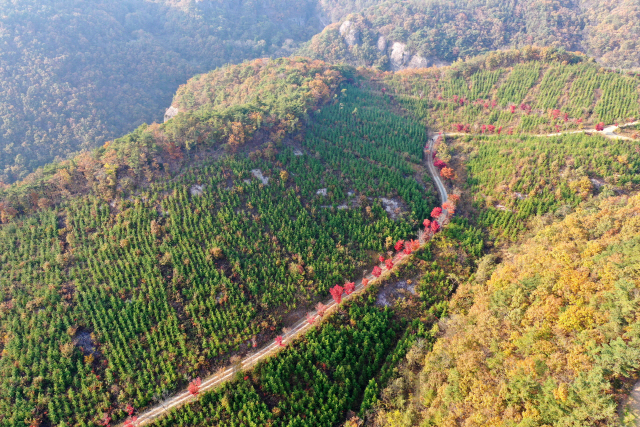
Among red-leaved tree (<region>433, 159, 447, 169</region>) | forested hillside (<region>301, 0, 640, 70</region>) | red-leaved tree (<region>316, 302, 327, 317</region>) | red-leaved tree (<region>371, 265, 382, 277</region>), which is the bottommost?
red-leaved tree (<region>316, 302, 327, 317</region>)

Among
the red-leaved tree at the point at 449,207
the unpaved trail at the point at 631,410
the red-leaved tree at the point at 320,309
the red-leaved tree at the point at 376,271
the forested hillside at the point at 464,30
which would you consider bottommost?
the red-leaved tree at the point at 320,309

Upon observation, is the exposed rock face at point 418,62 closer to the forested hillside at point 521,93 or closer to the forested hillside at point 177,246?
the forested hillside at point 521,93

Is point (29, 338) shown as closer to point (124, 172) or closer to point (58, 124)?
point (124, 172)

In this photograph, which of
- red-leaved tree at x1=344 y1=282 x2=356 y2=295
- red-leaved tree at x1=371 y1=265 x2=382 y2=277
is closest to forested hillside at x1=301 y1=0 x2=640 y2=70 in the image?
red-leaved tree at x1=371 y1=265 x2=382 y2=277

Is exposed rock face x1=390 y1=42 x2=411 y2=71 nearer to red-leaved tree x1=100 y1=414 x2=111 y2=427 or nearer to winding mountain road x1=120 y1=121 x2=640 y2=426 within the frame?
winding mountain road x1=120 y1=121 x2=640 y2=426

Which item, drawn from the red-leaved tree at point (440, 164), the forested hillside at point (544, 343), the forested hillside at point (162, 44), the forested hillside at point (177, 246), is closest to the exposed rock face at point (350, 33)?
the forested hillside at point (162, 44)

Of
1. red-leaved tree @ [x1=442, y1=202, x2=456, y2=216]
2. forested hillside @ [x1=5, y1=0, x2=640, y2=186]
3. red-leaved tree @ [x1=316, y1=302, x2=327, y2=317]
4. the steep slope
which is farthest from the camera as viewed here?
forested hillside @ [x1=5, y1=0, x2=640, y2=186]

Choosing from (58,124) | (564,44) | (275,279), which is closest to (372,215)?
(275,279)

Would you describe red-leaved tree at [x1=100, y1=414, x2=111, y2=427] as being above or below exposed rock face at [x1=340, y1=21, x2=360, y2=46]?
below

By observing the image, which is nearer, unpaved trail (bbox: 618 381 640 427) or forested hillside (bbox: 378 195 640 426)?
unpaved trail (bbox: 618 381 640 427)
